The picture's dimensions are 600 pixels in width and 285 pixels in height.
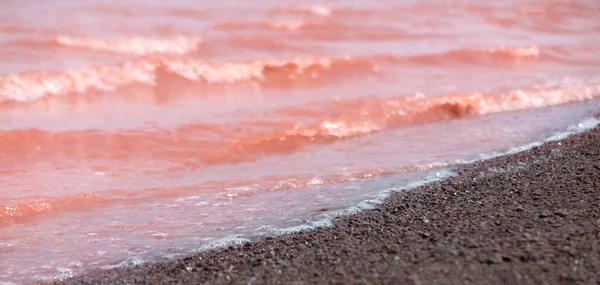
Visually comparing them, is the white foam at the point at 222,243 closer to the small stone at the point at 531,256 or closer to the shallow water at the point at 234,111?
the shallow water at the point at 234,111

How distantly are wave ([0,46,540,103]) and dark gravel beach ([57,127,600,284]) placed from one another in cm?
629

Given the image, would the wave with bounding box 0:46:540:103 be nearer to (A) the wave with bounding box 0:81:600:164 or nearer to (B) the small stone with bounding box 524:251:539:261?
(A) the wave with bounding box 0:81:600:164

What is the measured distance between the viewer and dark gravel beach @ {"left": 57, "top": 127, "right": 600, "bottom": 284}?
15.4 feet

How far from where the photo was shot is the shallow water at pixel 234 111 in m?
6.67

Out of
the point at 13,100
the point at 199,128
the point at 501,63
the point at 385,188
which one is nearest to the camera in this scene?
the point at 385,188

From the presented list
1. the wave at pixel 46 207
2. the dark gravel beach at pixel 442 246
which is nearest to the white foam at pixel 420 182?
the dark gravel beach at pixel 442 246

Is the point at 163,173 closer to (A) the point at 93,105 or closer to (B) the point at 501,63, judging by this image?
(A) the point at 93,105

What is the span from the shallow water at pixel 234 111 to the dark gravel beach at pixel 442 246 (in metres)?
0.47

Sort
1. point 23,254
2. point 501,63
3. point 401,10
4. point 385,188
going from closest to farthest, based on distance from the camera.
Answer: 1. point 23,254
2. point 385,188
3. point 501,63
4. point 401,10

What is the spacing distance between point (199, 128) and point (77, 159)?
5.25 feet

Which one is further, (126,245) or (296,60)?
(296,60)

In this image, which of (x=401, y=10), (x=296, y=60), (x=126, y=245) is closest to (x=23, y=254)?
(x=126, y=245)

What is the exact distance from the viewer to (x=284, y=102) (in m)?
11.2

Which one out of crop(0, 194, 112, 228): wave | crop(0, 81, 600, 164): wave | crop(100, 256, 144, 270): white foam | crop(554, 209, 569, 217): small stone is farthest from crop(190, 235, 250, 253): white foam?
crop(0, 81, 600, 164): wave
